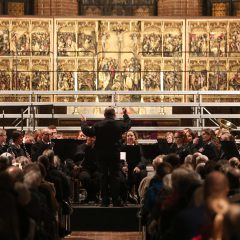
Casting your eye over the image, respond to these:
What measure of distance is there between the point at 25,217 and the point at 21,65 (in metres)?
18.9

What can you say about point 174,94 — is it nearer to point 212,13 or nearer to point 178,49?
point 178,49

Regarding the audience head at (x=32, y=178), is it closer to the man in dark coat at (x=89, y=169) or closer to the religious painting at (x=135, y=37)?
the man in dark coat at (x=89, y=169)

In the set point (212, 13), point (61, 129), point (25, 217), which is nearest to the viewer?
point (25, 217)

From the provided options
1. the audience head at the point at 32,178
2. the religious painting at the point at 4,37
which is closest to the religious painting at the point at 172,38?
the religious painting at the point at 4,37

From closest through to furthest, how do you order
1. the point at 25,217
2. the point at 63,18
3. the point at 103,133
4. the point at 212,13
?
1. the point at 25,217
2. the point at 103,133
3. the point at 63,18
4. the point at 212,13

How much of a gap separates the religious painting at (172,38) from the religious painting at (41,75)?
3.52m

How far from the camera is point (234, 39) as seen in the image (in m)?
27.0

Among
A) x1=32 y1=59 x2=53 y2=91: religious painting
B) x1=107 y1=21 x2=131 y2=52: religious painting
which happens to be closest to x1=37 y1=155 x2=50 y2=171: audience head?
x1=32 y1=59 x2=53 y2=91: religious painting

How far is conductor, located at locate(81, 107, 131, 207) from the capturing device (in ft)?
53.3

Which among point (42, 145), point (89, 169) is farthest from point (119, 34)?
point (42, 145)

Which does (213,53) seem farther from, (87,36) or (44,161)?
(44,161)

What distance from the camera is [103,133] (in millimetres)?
16297

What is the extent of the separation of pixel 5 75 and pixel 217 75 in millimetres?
6218

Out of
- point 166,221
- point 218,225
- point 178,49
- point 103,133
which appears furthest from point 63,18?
point 218,225
